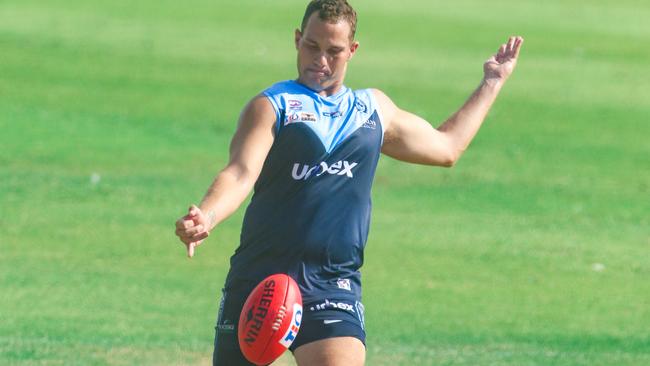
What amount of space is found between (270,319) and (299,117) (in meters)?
0.95

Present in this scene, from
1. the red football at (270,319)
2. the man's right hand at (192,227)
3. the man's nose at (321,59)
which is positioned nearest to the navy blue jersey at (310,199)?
the man's nose at (321,59)

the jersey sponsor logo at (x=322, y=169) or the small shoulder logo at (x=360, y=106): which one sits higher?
the small shoulder logo at (x=360, y=106)

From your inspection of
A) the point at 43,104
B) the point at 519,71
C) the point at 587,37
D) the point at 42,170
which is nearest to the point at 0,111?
the point at 43,104

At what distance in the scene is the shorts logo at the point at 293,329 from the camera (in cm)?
623

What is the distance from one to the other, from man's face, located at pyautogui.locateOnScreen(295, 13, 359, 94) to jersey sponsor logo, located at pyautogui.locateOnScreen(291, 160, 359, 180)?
363mm

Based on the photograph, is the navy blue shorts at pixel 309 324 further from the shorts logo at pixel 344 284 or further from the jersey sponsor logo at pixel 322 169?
the jersey sponsor logo at pixel 322 169

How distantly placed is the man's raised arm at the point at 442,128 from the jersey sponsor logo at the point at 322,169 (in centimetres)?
42

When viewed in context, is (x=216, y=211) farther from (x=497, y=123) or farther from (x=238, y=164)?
(x=497, y=123)

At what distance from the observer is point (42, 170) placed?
1585cm

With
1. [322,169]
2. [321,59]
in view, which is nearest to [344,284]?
[322,169]

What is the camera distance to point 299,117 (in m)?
6.55

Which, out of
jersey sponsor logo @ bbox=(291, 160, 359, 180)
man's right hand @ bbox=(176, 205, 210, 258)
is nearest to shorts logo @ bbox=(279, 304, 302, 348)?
jersey sponsor logo @ bbox=(291, 160, 359, 180)

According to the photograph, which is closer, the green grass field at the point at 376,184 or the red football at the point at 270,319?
the red football at the point at 270,319

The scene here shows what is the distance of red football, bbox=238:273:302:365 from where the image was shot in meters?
6.18
